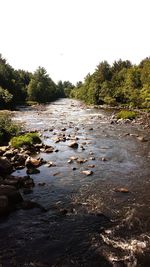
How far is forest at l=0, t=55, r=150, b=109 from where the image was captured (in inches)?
2734

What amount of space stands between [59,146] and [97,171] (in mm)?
9271

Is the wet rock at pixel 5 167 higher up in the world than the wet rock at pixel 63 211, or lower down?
higher up

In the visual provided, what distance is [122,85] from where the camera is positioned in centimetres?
8462

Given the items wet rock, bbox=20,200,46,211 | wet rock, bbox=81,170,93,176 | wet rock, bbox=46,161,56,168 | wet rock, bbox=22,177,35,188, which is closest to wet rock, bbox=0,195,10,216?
wet rock, bbox=20,200,46,211

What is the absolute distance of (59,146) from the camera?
100ft

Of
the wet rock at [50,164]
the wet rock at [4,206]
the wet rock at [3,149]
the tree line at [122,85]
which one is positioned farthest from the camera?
the tree line at [122,85]

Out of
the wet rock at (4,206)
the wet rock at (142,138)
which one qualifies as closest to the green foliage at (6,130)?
the wet rock at (142,138)

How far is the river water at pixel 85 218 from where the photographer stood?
11.8 metres

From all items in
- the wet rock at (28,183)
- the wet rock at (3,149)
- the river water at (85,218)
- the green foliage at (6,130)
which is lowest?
the river water at (85,218)

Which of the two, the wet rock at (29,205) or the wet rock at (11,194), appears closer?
the wet rock at (29,205)

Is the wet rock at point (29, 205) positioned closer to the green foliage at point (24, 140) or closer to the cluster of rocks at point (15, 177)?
the cluster of rocks at point (15, 177)

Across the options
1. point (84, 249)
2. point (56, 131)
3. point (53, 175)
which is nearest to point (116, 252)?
point (84, 249)

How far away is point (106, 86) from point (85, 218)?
3034 inches

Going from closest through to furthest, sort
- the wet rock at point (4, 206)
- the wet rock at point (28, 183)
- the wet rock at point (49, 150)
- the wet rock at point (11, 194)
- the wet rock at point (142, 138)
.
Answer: the wet rock at point (4, 206) → the wet rock at point (11, 194) → the wet rock at point (28, 183) → the wet rock at point (49, 150) → the wet rock at point (142, 138)
